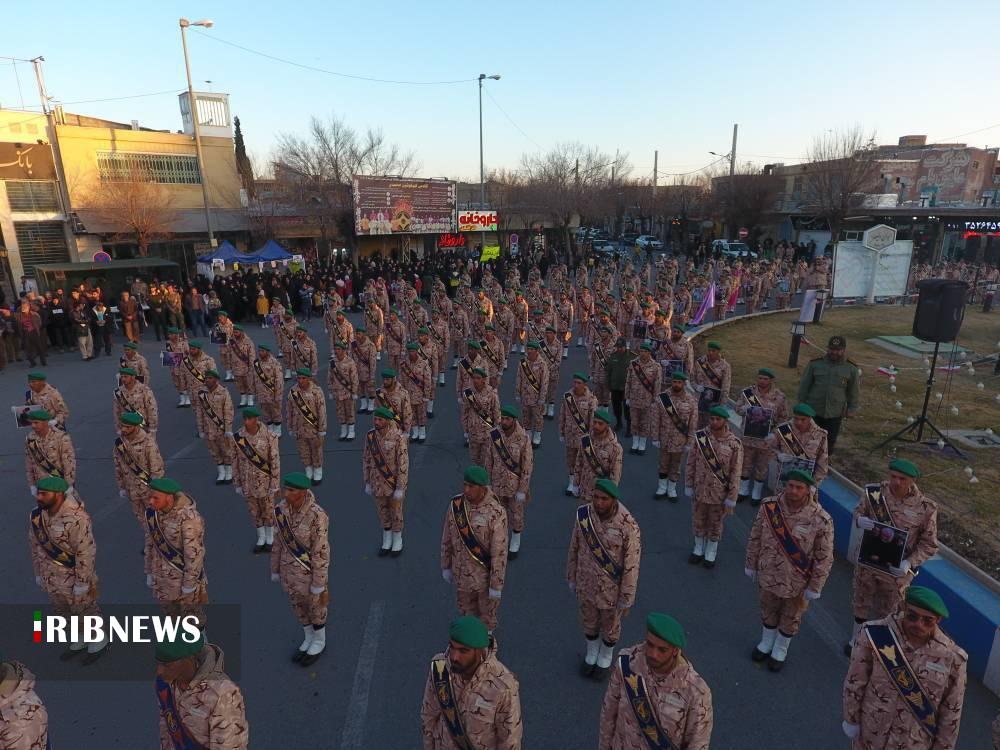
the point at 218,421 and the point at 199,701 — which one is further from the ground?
the point at 199,701

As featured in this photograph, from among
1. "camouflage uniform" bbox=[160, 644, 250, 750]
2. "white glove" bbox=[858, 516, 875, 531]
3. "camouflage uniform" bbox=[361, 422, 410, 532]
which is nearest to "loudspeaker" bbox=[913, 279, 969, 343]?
"white glove" bbox=[858, 516, 875, 531]

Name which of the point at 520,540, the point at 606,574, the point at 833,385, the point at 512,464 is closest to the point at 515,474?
the point at 512,464

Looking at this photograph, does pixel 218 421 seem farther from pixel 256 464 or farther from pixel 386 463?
pixel 386 463

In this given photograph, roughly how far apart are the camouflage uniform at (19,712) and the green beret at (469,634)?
8.22 feet

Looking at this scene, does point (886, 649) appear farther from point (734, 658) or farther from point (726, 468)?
point (726, 468)

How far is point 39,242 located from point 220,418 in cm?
2712

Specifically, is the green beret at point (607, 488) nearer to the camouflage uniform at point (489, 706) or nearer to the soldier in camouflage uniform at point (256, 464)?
the camouflage uniform at point (489, 706)

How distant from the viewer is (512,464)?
22.3ft

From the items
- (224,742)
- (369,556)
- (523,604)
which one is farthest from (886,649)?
(369,556)

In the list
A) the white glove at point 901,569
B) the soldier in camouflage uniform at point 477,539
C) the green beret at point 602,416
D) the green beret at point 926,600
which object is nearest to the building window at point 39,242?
the green beret at point 602,416

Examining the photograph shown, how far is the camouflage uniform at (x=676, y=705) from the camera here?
3123 millimetres

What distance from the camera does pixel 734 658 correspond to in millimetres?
5262

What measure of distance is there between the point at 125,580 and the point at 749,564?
6807 mm

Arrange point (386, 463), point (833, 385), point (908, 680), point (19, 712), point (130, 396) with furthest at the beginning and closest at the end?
point (130, 396), point (833, 385), point (386, 463), point (908, 680), point (19, 712)
